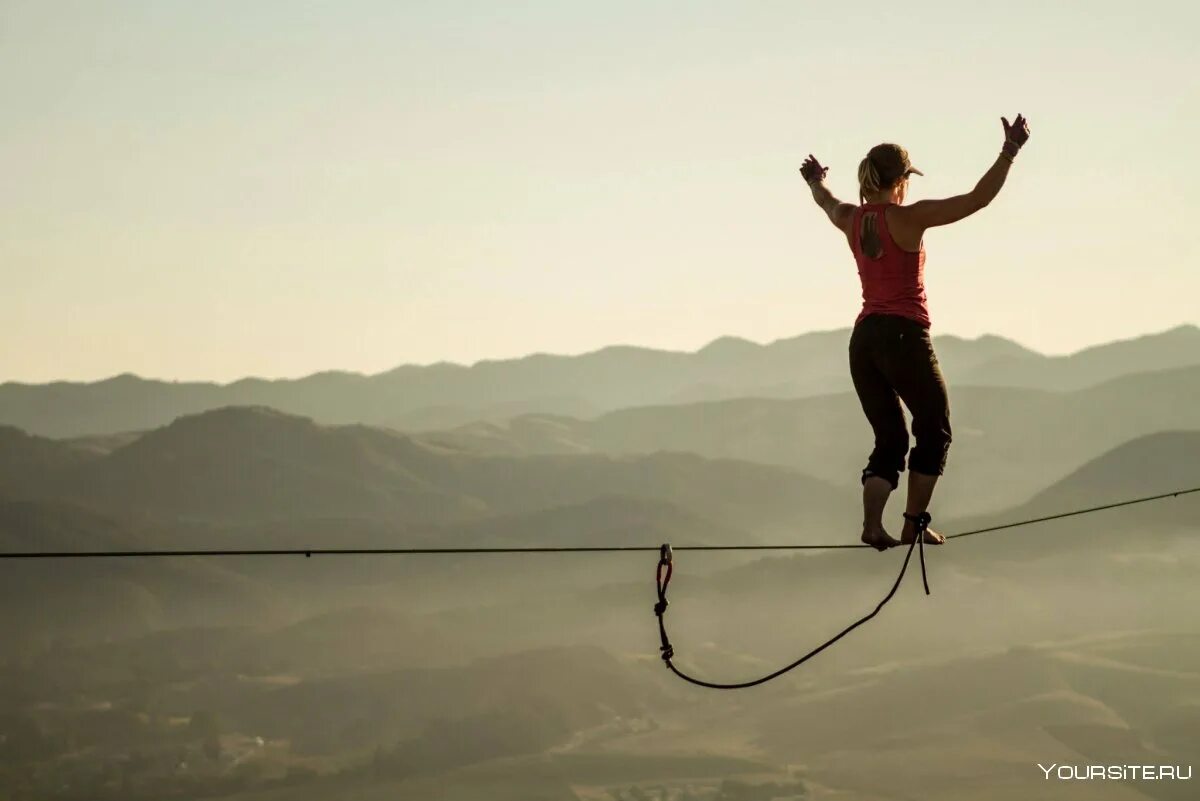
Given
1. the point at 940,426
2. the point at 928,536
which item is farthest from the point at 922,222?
the point at 928,536

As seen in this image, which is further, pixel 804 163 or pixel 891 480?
pixel 804 163

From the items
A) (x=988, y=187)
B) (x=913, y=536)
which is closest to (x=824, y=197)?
(x=988, y=187)

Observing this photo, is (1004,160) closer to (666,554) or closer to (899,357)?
(899,357)

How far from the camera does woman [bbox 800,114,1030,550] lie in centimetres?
1015

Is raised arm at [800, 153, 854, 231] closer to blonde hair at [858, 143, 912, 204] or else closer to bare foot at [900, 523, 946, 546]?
blonde hair at [858, 143, 912, 204]

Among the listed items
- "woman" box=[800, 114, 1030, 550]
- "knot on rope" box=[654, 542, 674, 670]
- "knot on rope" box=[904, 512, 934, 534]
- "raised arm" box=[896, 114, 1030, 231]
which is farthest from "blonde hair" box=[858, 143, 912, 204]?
"knot on rope" box=[654, 542, 674, 670]

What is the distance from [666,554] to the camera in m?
10.1

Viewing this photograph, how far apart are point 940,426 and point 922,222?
1.44m

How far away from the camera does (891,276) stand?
10375 mm

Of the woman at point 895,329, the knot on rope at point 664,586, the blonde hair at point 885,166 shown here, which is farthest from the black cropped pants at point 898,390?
the knot on rope at point 664,586

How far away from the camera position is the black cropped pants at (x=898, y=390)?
10.4 meters

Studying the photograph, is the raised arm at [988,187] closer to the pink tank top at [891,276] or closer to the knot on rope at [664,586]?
the pink tank top at [891,276]

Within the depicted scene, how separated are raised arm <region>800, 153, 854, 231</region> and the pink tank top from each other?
191mm

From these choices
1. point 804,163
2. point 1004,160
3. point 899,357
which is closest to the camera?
point 1004,160
